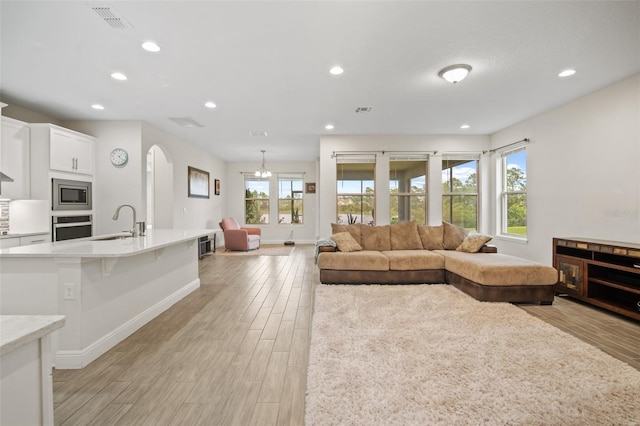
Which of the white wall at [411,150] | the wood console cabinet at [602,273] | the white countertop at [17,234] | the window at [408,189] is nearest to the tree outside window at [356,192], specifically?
the white wall at [411,150]

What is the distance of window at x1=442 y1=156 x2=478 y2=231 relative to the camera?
6422mm

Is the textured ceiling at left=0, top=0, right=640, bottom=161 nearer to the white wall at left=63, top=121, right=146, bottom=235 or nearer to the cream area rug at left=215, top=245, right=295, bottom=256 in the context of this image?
the white wall at left=63, top=121, right=146, bottom=235

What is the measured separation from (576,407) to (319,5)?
3.22 meters

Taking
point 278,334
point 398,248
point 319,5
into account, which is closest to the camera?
point 319,5

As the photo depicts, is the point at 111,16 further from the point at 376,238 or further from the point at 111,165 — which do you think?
the point at 376,238

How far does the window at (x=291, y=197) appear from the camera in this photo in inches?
388

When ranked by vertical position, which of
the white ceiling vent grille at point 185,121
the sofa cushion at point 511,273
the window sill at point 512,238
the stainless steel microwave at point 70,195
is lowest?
the sofa cushion at point 511,273

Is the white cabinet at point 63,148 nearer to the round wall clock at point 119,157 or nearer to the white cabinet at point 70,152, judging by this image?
the white cabinet at point 70,152

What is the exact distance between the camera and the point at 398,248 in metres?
5.04

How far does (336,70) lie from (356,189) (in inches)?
A: 137

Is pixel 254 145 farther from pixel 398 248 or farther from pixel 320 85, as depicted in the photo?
pixel 398 248

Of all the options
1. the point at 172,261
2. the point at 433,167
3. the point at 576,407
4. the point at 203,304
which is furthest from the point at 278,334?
the point at 433,167

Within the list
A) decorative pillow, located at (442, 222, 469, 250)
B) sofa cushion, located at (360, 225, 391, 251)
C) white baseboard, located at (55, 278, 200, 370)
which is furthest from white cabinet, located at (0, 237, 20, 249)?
decorative pillow, located at (442, 222, 469, 250)

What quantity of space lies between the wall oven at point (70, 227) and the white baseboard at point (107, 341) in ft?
7.69
